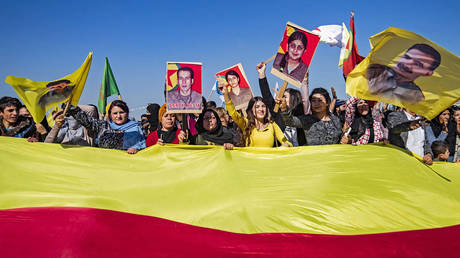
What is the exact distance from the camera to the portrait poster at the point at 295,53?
19.3 feet

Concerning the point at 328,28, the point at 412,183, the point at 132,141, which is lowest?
the point at 412,183

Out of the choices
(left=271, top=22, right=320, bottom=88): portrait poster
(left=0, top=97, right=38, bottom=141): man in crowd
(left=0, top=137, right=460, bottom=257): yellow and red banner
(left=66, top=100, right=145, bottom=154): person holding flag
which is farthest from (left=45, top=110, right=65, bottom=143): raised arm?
(left=271, top=22, right=320, bottom=88): portrait poster

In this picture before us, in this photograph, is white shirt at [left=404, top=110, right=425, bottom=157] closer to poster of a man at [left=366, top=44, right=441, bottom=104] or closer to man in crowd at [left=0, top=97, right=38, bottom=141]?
poster of a man at [left=366, top=44, right=441, bottom=104]

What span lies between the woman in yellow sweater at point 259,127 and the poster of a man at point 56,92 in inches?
91.8

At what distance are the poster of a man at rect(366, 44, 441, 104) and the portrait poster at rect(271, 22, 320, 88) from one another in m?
1.43

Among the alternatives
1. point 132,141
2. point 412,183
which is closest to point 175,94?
point 132,141

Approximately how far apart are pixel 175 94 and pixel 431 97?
12.5 feet

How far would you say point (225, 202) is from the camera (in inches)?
145

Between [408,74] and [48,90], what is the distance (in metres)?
4.78

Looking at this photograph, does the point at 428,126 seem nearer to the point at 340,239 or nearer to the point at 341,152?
the point at 341,152

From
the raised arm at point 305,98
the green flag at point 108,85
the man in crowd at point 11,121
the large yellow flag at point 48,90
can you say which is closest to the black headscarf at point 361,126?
the raised arm at point 305,98

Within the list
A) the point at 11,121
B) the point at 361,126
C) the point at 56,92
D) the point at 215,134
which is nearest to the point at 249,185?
the point at 215,134

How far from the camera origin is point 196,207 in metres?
3.62

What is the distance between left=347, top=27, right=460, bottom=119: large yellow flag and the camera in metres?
4.40
